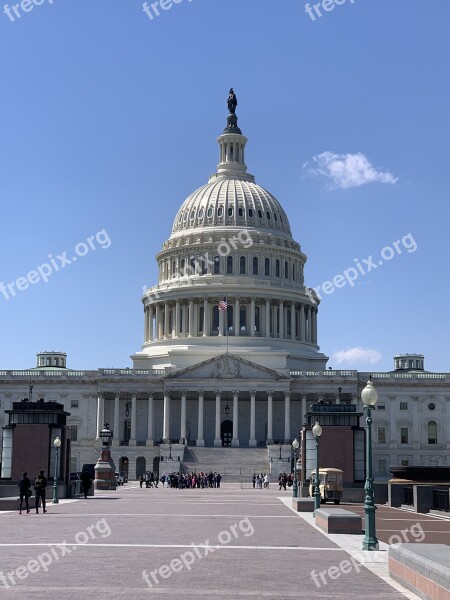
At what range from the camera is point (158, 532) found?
34312mm

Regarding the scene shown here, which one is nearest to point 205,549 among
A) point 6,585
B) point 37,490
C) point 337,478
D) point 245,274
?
point 6,585

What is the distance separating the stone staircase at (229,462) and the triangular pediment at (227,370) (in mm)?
12335

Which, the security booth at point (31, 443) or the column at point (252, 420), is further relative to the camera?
the column at point (252, 420)

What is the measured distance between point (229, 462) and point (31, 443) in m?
58.6

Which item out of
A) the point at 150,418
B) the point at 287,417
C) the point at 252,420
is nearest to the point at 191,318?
the point at 150,418

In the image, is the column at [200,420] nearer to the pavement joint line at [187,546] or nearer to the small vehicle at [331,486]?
the small vehicle at [331,486]

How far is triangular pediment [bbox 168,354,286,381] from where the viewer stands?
132500 millimetres

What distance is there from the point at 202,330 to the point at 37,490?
100202 mm

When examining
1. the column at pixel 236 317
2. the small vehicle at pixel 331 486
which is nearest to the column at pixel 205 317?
the column at pixel 236 317

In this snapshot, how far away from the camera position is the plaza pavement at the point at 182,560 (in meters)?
20.1

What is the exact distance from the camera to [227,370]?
133000 mm

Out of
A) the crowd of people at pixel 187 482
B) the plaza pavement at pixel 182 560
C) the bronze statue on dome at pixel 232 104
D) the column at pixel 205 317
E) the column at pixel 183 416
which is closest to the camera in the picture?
the plaza pavement at pixel 182 560

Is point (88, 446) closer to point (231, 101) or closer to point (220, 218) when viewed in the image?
point (220, 218)

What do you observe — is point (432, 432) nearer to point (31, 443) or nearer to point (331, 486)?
point (331, 486)
